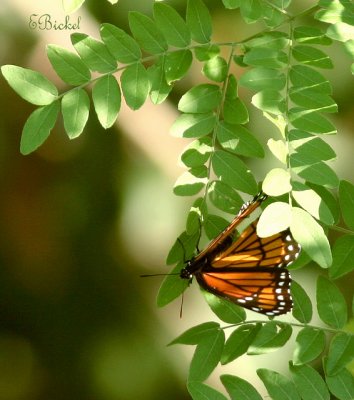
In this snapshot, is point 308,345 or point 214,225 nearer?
point 308,345

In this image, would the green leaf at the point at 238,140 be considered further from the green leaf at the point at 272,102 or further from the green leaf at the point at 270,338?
the green leaf at the point at 270,338

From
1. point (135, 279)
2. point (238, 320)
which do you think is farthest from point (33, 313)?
point (238, 320)

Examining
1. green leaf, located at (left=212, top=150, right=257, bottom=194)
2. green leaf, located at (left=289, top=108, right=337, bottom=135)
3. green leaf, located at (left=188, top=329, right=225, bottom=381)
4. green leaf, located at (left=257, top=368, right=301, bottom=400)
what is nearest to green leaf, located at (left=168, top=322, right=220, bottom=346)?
green leaf, located at (left=188, top=329, right=225, bottom=381)

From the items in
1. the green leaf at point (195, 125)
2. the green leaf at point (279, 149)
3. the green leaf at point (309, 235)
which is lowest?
the green leaf at point (309, 235)

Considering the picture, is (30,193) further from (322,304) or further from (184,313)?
(322,304)

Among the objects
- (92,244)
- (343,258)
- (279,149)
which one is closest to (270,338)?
(343,258)

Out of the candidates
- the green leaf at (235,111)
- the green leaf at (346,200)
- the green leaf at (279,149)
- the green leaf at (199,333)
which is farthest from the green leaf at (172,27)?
the green leaf at (199,333)

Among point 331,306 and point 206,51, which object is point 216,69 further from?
point 331,306
